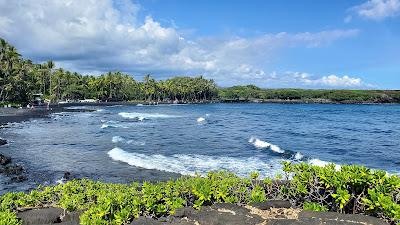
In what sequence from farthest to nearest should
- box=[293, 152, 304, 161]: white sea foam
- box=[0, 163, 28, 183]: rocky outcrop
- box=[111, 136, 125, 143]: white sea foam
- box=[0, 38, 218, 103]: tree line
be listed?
box=[0, 38, 218, 103]: tree line, box=[111, 136, 125, 143]: white sea foam, box=[293, 152, 304, 161]: white sea foam, box=[0, 163, 28, 183]: rocky outcrop

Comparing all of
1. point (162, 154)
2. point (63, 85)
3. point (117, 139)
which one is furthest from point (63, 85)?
point (162, 154)

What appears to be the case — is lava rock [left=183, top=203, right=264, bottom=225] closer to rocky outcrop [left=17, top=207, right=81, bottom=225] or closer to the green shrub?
the green shrub

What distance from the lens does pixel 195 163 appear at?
2562 cm

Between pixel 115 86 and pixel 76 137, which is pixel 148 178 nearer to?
pixel 76 137

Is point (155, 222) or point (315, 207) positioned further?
point (315, 207)

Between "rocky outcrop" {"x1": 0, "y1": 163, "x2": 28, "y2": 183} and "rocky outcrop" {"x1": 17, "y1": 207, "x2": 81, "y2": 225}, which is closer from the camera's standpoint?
"rocky outcrop" {"x1": 17, "y1": 207, "x2": 81, "y2": 225}

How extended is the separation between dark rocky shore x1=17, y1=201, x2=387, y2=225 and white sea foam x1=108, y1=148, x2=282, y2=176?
13.9 meters

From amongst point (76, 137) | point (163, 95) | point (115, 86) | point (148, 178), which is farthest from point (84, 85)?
point (148, 178)

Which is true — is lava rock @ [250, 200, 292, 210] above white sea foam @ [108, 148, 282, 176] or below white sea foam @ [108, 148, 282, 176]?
above

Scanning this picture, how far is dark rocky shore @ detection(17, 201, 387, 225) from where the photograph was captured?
700 centimetres

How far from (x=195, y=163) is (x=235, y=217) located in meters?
18.3

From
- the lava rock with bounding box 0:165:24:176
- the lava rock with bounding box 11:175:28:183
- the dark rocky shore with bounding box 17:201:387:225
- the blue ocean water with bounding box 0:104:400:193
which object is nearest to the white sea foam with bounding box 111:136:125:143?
the blue ocean water with bounding box 0:104:400:193

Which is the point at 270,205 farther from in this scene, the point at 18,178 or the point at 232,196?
the point at 18,178

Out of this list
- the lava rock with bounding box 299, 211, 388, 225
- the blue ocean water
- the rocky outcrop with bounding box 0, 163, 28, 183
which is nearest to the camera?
the lava rock with bounding box 299, 211, 388, 225
